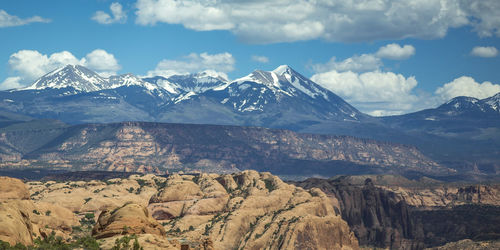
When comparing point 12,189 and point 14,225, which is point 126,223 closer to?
point 14,225

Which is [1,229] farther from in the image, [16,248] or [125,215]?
[125,215]

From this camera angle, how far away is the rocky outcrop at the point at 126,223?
379 feet

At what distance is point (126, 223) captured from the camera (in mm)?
115875

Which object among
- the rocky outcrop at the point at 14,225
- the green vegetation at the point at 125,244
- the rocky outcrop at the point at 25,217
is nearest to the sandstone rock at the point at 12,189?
the rocky outcrop at the point at 25,217

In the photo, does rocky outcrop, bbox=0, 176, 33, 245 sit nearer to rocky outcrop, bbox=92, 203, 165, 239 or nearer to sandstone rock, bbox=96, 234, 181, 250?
rocky outcrop, bbox=92, 203, 165, 239

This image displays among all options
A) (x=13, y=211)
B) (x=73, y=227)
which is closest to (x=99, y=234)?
(x=13, y=211)

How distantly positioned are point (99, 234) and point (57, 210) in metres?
66.1

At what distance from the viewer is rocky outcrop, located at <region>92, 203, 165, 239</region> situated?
115562 millimetres

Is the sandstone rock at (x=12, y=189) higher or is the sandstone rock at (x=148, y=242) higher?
the sandstone rock at (x=12, y=189)

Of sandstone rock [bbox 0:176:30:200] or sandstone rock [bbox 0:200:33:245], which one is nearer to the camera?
sandstone rock [bbox 0:200:33:245]

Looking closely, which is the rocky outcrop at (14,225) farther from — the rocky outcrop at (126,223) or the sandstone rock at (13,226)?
the rocky outcrop at (126,223)

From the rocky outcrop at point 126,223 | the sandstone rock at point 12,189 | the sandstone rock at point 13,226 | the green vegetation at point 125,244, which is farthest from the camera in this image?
the sandstone rock at point 12,189

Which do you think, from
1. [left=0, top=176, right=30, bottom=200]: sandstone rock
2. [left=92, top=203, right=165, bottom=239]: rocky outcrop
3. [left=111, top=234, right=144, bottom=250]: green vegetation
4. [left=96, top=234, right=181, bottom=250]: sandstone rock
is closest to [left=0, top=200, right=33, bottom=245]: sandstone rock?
[left=92, top=203, right=165, bottom=239]: rocky outcrop

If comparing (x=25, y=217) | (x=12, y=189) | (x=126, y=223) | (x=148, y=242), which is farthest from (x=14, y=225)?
(x=12, y=189)
